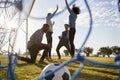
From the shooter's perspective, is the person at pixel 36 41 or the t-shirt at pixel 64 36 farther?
the t-shirt at pixel 64 36

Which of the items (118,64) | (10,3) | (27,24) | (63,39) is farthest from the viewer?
(27,24)

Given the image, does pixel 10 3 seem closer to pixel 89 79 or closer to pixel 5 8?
pixel 5 8

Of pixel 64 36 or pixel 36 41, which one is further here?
pixel 64 36

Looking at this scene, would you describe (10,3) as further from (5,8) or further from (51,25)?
(51,25)

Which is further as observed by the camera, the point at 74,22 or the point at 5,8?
the point at 5,8

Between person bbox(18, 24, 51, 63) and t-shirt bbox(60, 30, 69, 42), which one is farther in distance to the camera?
t-shirt bbox(60, 30, 69, 42)

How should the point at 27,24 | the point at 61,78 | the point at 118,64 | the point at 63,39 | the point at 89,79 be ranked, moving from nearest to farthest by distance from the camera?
the point at 118,64, the point at 61,78, the point at 89,79, the point at 63,39, the point at 27,24

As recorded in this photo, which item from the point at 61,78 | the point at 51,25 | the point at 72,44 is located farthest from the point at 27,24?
the point at 61,78

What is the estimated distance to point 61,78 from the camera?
352 cm

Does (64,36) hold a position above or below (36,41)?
above

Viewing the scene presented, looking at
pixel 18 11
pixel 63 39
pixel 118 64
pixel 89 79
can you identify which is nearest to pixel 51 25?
pixel 63 39

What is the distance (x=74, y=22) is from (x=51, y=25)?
72.2 inches

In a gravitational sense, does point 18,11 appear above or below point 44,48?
above

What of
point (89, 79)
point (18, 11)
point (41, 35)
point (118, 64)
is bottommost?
point (89, 79)
